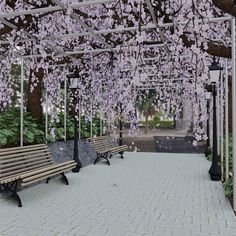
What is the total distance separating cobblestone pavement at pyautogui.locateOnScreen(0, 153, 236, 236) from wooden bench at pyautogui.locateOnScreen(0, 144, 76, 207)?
0.39m

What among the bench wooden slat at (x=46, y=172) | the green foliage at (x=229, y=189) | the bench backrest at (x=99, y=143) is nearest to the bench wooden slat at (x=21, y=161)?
the bench wooden slat at (x=46, y=172)

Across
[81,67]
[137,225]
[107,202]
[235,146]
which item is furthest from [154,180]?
[81,67]

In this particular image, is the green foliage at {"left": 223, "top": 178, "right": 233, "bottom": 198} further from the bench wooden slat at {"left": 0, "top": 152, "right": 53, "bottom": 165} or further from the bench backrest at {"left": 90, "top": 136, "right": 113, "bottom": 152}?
the bench backrest at {"left": 90, "top": 136, "right": 113, "bottom": 152}

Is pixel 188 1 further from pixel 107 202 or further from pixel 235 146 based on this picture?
pixel 107 202

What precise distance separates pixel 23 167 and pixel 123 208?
105 inches

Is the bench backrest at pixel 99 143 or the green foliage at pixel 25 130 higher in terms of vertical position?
the green foliage at pixel 25 130

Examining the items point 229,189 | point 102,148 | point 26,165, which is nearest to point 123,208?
point 229,189

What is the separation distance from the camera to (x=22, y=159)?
292 inches

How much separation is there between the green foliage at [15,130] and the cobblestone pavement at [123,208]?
1678 millimetres

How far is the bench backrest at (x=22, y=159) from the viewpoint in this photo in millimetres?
6609

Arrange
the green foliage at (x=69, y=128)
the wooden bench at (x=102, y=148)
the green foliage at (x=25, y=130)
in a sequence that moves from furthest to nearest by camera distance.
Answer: the wooden bench at (x=102, y=148) < the green foliage at (x=69, y=128) < the green foliage at (x=25, y=130)

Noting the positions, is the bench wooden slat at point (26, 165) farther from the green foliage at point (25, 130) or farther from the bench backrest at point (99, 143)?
the bench backrest at point (99, 143)

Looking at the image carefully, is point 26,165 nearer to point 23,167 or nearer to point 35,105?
point 23,167

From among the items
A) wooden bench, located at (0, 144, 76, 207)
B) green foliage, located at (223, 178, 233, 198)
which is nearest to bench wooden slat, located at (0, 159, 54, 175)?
wooden bench, located at (0, 144, 76, 207)
